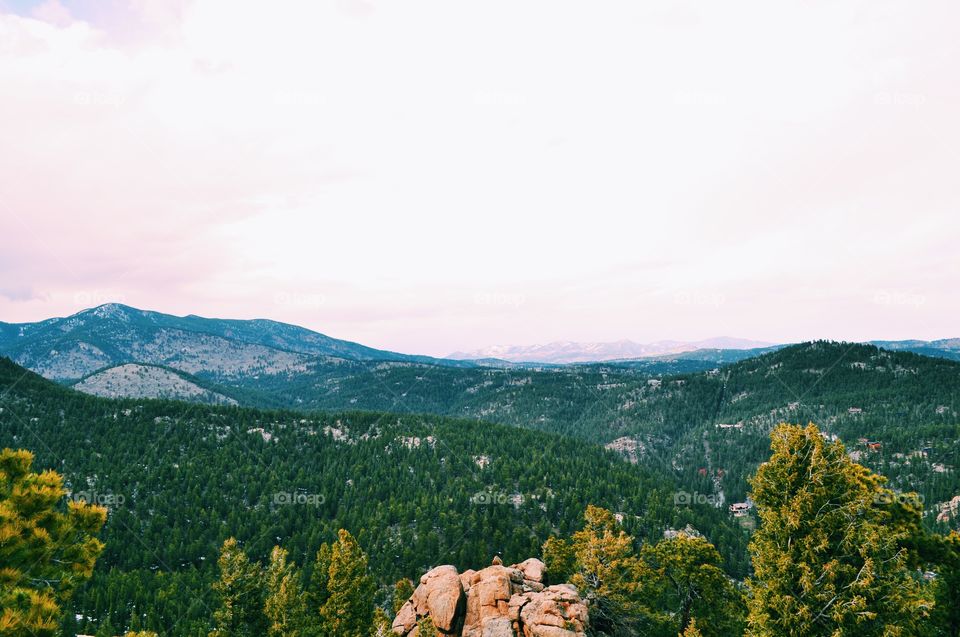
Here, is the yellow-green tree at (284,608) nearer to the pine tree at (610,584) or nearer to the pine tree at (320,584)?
the pine tree at (320,584)

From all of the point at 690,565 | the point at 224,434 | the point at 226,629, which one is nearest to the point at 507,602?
the point at 690,565

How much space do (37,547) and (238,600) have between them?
4273 centimetres

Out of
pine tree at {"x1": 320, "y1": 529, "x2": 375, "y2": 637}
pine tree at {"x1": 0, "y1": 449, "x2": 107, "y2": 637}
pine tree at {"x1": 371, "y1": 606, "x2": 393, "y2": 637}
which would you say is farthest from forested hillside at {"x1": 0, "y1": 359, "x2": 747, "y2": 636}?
pine tree at {"x1": 0, "y1": 449, "x2": 107, "y2": 637}

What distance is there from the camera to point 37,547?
14172mm

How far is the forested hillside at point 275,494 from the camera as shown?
359ft

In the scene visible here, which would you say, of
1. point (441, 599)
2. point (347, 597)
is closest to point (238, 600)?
point (347, 597)

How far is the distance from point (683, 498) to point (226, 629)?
165150 mm

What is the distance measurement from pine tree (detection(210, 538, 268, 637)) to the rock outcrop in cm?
1655

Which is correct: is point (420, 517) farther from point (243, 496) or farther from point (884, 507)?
point (884, 507)

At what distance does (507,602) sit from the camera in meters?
43.4

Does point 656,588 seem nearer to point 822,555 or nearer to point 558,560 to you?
point 558,560

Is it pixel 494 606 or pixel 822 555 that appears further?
pixel 494 606

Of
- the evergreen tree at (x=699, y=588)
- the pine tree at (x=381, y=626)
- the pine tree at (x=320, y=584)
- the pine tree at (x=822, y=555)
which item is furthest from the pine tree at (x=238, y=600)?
the pine tree at (x=822, y=555)

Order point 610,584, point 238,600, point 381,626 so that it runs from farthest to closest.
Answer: point 238,600
point 610,584
point 381,626
